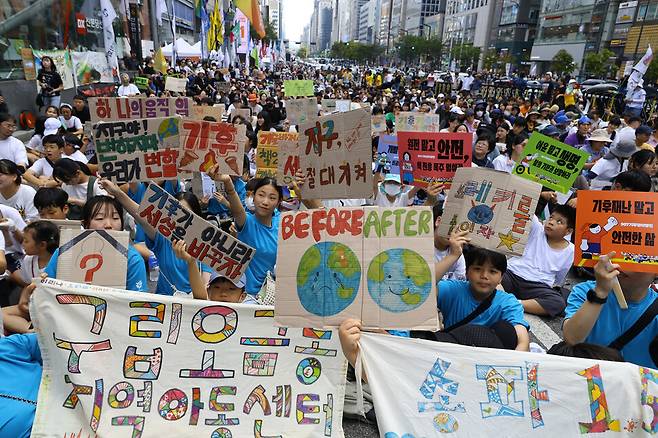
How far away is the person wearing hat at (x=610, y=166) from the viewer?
7257 mm

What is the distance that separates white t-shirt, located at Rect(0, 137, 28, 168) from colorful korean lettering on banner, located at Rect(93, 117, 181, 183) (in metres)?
3.05

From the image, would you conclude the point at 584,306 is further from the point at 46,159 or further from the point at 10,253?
the point at 46,159

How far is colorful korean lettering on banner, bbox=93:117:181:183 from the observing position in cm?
419

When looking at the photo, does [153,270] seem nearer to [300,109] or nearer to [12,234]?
[12,234]

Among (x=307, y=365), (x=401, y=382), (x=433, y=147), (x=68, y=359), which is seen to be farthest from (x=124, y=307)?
(x=433, y=147)

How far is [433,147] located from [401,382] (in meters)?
2.88

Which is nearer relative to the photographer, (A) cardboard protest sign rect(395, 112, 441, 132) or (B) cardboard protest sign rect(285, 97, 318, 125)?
(A) cardboard protest sign rect(395, 112, 441, 132)

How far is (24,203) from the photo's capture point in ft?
15.1

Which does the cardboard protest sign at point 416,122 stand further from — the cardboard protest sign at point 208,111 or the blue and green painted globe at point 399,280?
the blue and green painted globe at point 399,280

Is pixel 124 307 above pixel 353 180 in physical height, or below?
below

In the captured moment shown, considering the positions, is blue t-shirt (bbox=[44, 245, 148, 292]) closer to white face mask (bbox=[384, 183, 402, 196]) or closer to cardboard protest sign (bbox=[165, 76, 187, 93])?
white face mask (bbox=[384, 183, 402, 196])

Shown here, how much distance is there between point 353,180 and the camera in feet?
12.3

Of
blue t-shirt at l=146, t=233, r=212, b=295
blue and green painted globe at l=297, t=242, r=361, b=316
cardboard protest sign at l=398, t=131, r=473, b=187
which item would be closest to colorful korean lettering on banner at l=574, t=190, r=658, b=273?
blue and green painted globe at l=297, t=242, r=361, b=316

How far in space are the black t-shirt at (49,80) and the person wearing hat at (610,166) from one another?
41.3ft
